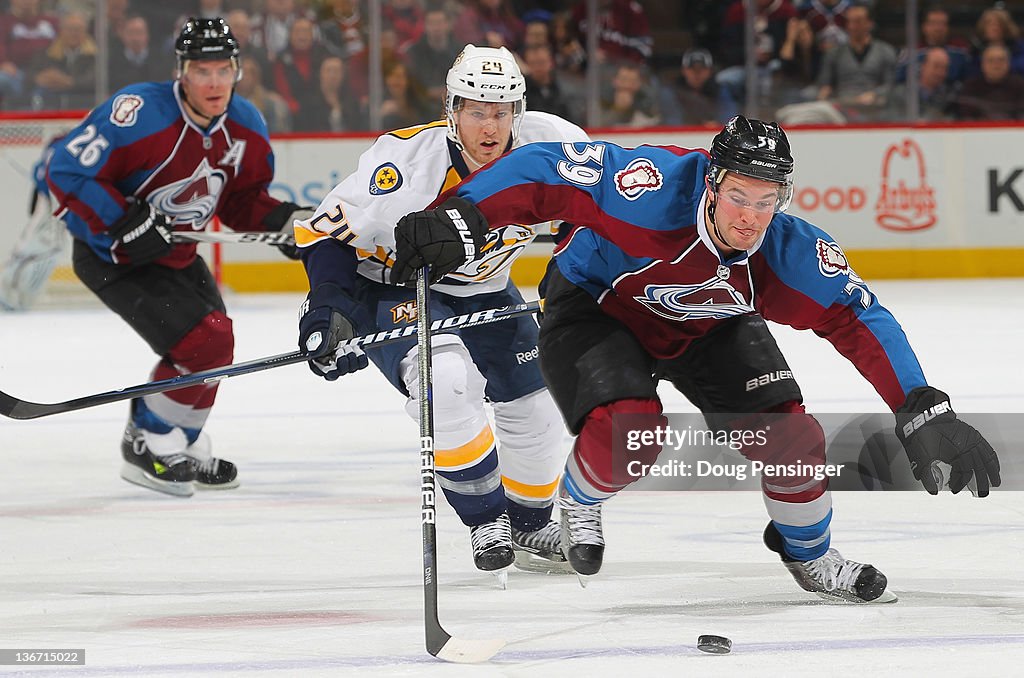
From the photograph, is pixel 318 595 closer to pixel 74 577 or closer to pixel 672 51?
pixel 74 577

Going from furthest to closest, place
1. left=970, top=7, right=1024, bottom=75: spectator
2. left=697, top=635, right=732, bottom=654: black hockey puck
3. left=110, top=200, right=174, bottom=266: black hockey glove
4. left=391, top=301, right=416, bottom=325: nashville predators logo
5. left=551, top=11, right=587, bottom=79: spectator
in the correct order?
left=970, top=7, right=1024, bottom=75: spectator
left=551, top=11, right=587, bottom=79: spectator
left=110, top=200, right=174, bottom=266: black hockey glove
left=391, top=301, right=416, bottom=325: nashville predators logo
left=697, top=635, right=732, bottom=654: black hockey puck

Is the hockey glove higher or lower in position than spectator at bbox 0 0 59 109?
higher

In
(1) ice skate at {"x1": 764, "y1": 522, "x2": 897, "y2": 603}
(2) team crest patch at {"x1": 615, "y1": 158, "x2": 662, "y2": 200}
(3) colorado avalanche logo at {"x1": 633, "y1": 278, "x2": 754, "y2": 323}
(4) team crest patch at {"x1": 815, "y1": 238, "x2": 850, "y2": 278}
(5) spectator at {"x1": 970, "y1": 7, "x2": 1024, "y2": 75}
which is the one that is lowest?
(1) ice skate at {"x1": 764, "y1": 522, "x2": 897, "y2": 603}

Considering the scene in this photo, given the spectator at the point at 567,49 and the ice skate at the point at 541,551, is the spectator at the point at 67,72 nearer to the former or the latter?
the spectator at the point at 567,49

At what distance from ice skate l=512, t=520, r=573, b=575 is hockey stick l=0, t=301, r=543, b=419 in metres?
0.46

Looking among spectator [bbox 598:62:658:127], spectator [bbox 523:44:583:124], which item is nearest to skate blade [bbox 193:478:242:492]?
spectator [bbox 523:44:583:124]

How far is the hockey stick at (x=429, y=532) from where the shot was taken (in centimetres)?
252

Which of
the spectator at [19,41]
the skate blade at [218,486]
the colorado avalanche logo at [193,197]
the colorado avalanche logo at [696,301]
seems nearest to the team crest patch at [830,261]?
the colorado avalanche logo at [696,301]

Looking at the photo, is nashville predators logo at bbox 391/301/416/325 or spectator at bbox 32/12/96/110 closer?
nashville predators logo at bbox 391/301/416/325

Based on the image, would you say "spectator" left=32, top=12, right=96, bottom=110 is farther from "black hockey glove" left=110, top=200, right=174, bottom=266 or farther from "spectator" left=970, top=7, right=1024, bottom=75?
"spectator" left=970, top=7, right=1024, bottom=75

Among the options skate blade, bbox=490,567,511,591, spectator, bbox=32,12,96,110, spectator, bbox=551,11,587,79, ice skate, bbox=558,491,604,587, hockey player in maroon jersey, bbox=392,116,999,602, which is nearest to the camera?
hockey player in maroon jersey, bbox=392,116,999,602

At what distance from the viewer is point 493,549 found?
3.08 metres

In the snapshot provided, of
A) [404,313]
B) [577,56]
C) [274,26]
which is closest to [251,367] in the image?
[404,313]

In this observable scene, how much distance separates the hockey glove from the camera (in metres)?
3.11
